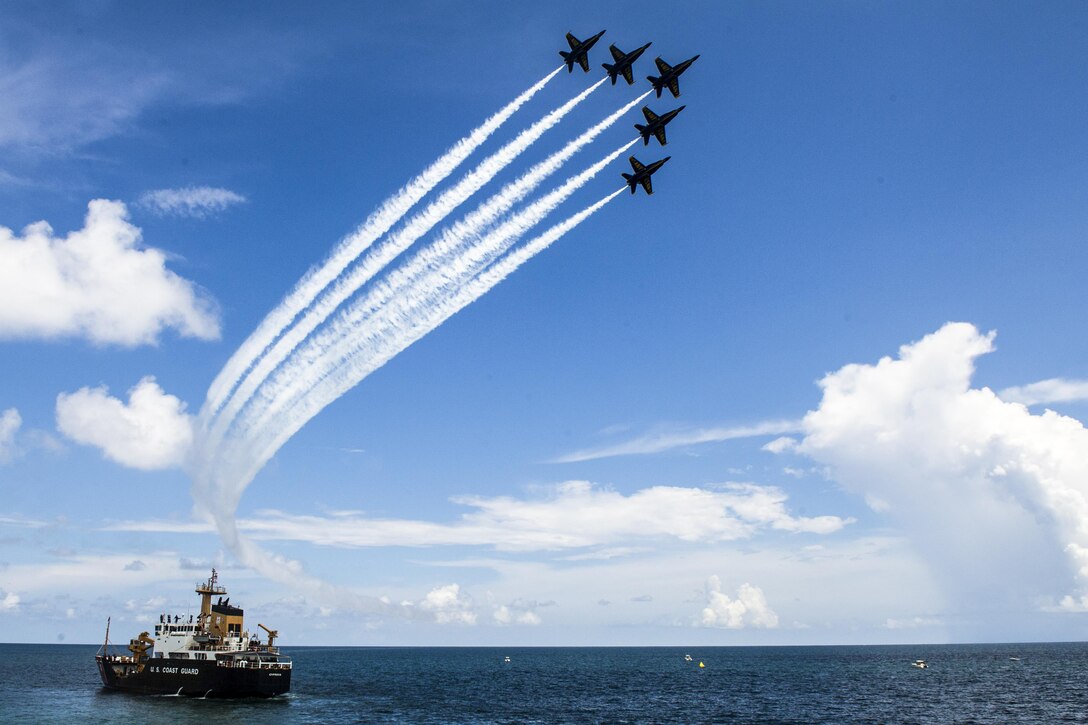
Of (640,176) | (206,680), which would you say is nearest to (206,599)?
(206,680)

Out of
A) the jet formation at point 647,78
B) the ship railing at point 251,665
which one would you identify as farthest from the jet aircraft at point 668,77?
the ship railing at point 251,665

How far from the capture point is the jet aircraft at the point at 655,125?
80062mm

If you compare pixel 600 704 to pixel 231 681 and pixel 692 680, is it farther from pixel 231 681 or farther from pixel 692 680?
pixel 692 680

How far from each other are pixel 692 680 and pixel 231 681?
343 ft

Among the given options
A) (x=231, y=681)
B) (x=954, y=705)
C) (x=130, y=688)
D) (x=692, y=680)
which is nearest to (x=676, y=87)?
(x=231, y=681)

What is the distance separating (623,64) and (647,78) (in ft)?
10.1

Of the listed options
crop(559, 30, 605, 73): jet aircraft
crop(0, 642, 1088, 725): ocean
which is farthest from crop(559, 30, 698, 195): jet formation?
crop(0, 642, 1088, 725): ocean

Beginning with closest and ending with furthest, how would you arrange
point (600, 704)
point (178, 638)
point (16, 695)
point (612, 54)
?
point (612, 54), point (178, 638), point (600, 704), point (16, 695)

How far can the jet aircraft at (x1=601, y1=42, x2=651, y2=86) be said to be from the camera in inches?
3098

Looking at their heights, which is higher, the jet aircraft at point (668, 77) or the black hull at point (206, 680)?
the jet aircraft at point (668, 77)

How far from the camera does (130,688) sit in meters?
102

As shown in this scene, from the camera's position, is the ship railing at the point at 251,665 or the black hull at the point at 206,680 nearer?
the black hull at the point at 206,680

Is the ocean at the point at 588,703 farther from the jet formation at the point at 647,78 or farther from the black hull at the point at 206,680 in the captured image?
the jet formation at the point at 647,78

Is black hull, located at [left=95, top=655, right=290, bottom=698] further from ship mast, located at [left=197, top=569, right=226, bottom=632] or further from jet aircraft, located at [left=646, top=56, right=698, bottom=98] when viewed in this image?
jet aircraft, located at [left=646, top=56, right=698, bottom=98]
